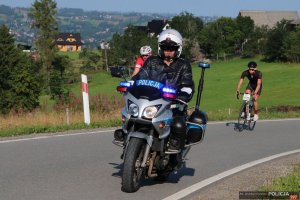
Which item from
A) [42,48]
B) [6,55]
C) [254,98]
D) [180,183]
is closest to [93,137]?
[180,183]

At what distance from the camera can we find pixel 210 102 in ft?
188

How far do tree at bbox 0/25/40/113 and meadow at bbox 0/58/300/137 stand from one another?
252 inches

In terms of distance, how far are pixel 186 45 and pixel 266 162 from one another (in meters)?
106

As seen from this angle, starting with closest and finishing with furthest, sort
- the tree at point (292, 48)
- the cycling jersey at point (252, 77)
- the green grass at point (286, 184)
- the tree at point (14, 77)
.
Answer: the green grass at point (286, 184) < the cycling jersey at point (252, 77) < the tree at point (14, 77) < the tree at point (292, 48)

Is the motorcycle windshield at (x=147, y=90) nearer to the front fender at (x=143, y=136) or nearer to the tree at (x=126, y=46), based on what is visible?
the front fender at (x=143, y=136)

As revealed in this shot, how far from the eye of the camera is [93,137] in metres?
11.9

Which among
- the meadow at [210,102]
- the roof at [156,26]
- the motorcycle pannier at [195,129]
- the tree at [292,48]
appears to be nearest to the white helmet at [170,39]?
the motorcycle pannier at [195,129]

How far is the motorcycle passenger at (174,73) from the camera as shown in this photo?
688cm

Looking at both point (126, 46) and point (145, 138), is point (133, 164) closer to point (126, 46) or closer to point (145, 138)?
point (145, 138)

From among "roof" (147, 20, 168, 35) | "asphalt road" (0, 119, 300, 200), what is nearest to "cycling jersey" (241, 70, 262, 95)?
"asphalt road" (0, 119, 300, 200)

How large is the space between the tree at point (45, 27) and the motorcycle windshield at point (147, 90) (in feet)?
278

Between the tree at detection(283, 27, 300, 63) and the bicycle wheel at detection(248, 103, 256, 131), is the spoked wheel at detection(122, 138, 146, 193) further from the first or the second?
the tree at detection(283, 27, 300, 63)

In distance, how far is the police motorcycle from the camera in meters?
6.42

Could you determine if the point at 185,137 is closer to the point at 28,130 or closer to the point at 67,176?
the point at 67,176
